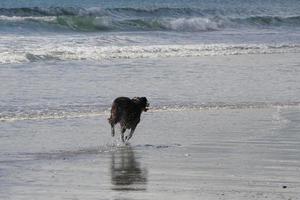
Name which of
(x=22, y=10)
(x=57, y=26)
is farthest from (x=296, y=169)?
(x=22, y=10)

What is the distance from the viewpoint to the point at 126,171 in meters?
8.77

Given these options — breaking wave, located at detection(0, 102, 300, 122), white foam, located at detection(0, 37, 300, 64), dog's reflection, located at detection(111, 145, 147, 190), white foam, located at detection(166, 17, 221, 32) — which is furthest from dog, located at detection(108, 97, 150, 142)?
white foam, located at detection(166, 17, 221, 32)

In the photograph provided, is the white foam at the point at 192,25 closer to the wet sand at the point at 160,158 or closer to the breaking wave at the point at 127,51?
the breaking wave at the point at 127,51

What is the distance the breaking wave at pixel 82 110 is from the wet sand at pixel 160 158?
326mm

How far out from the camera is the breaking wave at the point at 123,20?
3422 centimetres

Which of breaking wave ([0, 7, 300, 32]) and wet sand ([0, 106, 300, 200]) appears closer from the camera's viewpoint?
wet sand ([0, 106, 300, 200])

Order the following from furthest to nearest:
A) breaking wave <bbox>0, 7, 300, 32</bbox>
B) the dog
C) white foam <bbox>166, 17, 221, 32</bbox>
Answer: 1. white foam <bbox>166, 17, 221, 32</bbox>
2. breaking wave <bbox>0, 7, 300, 32</bbox>
3. the dog

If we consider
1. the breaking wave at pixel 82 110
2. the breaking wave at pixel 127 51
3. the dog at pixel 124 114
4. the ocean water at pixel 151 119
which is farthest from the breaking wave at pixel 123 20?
the dog at pixel 124 114

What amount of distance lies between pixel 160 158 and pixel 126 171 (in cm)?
77

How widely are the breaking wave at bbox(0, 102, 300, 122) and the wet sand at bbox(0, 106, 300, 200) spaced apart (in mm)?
326

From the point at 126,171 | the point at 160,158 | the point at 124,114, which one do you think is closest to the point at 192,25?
the point at 124,114

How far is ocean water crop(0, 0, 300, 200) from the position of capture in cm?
801

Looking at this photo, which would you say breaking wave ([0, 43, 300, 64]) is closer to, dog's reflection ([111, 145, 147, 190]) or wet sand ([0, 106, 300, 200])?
wet sand ([0, 106, 300, 200])

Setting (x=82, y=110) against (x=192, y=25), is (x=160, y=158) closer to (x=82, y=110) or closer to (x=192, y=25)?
(x=82, y=110)
